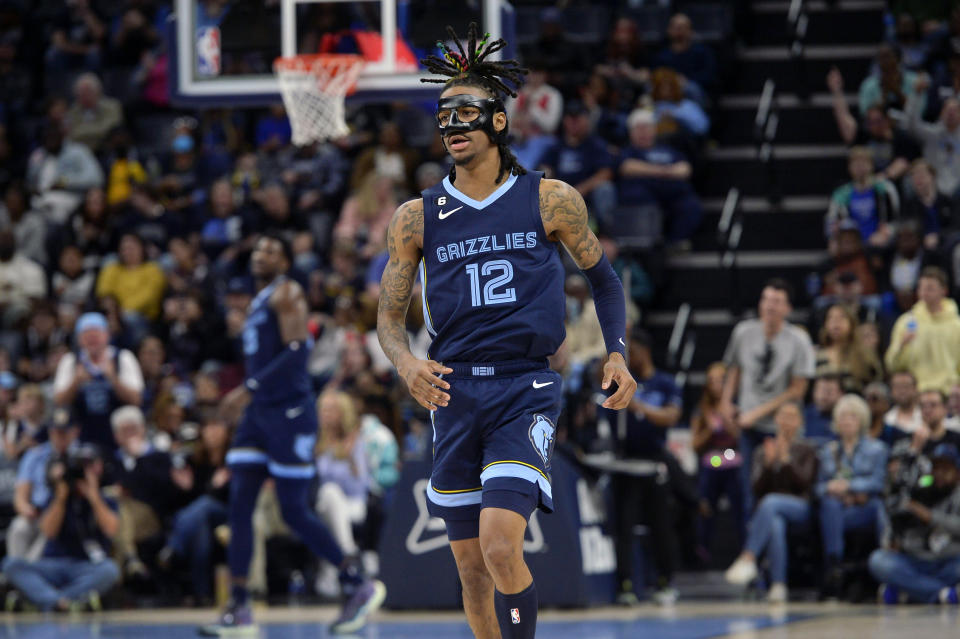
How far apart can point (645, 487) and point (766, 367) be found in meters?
1.57

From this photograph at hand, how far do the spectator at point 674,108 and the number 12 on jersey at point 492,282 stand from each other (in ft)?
35.6

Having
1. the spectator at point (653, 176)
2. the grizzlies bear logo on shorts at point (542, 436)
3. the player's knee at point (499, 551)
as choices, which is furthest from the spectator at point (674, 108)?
the player's knee at point (499, 551)

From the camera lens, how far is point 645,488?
12.3 metres

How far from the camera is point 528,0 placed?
1923 cm

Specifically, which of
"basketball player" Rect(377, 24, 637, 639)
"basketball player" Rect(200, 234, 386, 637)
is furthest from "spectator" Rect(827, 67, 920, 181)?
"basketball player" Rect(377, 24, 637, 639)

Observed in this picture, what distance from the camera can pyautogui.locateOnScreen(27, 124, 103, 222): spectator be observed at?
17891mm

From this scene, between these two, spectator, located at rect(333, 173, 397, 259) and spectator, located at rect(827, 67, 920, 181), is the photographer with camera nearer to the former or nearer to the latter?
spectator, located at rect(333, 173, 397, 259)

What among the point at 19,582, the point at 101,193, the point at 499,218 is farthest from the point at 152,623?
the point at 101,193

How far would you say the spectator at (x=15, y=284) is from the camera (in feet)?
54.6

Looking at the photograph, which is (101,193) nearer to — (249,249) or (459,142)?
(249,249)

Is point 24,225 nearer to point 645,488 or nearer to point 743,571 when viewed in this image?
A: point 645,488

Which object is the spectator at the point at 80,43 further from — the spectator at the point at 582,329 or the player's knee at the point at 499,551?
Answer: the player's knee at the point at 499,551

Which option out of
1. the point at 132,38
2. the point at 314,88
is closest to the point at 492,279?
the point at 314,88

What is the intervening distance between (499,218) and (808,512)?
7158 millimetres
